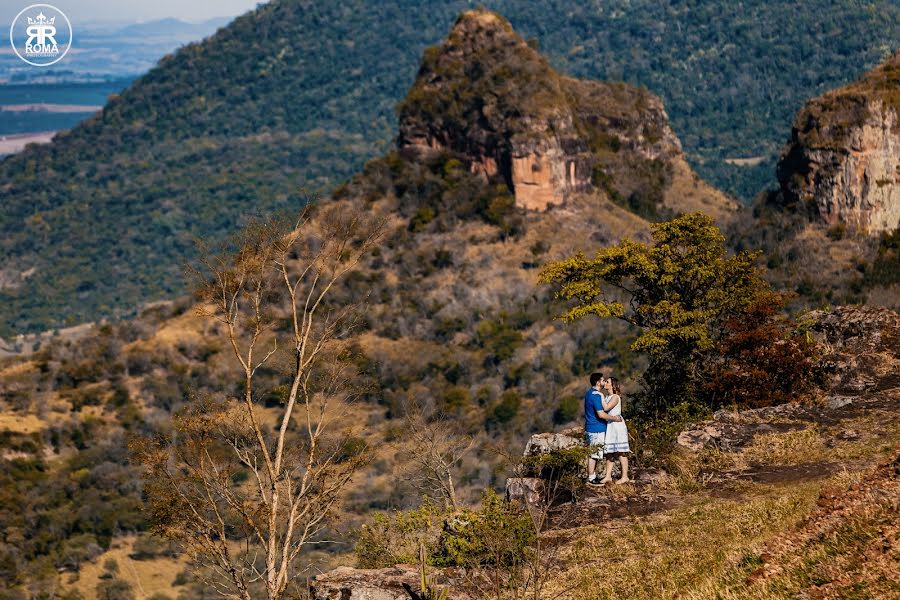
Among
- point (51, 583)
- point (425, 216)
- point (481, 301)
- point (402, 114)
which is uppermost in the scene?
point (402, 114)

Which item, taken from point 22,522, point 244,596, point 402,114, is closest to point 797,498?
point 244,596

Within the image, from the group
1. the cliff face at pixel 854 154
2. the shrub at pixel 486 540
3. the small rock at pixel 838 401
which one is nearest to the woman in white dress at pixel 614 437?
the shrub at pixel 486 540

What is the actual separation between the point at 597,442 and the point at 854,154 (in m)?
65.2

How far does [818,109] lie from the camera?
82000mm

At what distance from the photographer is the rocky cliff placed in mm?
89750

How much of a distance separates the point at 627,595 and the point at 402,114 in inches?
3310

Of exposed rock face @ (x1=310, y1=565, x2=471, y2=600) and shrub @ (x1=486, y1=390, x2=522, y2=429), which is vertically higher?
exposed rock face @ (x1=310, y1=565, x2=471, y2=600)

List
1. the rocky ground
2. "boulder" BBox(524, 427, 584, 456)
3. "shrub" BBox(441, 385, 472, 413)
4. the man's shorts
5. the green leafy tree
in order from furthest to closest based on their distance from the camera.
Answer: "shrub" BBox(441, 385, 472, 413) < the green leafy tree < "boulder" BBox(524, 427, 584, 456) < the man's shorts < the rocky ground

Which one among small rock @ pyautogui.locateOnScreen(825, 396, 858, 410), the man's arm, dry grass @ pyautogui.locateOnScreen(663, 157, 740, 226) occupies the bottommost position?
dry grass @ pyautogui.locateOnScreen(663, 157, 740, 226)

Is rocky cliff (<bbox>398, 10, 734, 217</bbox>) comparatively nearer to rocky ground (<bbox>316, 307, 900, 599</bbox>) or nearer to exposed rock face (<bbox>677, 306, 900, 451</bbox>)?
exposed rock face (<bbox>677, 306, 900, 451</bbox>)

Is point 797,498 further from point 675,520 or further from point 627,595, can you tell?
point 627,595

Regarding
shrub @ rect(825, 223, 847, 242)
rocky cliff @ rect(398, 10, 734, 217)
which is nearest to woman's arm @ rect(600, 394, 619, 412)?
shrub @ rect(825, 223, 847, 242)

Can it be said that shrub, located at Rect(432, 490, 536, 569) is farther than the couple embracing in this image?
No

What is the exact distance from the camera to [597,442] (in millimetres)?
19938
